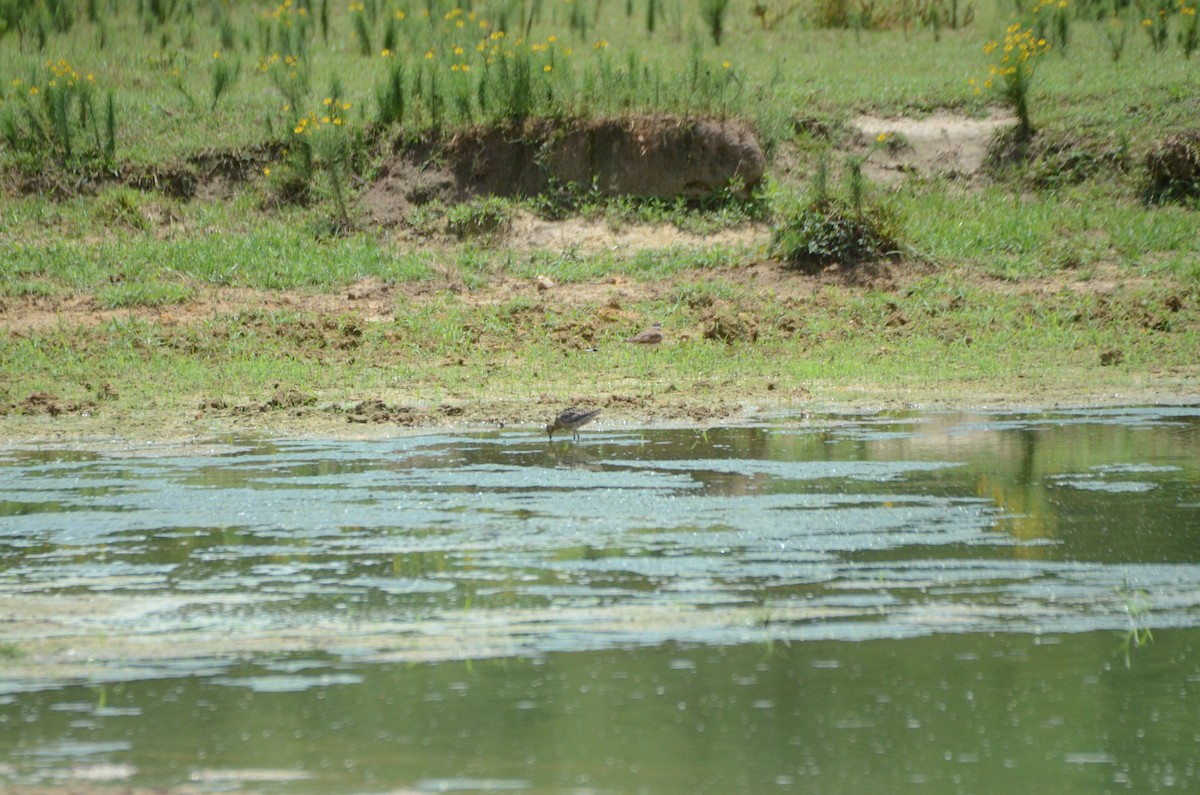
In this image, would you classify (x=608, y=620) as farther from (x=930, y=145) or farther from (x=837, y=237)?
(x=930, y=145)

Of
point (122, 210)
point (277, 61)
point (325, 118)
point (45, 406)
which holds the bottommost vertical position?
point (45, 406)

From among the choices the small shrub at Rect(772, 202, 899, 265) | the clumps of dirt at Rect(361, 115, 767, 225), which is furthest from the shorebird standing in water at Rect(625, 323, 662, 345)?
the clumps of dirt at Rect(361, 115, 767, 225)

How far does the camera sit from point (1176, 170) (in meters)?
17.5

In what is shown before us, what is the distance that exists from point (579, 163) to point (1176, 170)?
22.6 ft

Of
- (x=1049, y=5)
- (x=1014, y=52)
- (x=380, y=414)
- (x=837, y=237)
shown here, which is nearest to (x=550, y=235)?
(x=837, y=237)

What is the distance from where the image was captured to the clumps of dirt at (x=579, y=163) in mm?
17312

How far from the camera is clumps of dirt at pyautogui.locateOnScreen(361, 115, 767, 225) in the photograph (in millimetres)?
17312

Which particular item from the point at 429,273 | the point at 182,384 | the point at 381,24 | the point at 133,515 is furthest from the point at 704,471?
A: the point at 381,24

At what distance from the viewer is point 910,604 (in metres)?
6.34

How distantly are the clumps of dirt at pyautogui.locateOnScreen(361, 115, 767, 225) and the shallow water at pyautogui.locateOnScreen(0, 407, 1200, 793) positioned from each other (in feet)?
26.3

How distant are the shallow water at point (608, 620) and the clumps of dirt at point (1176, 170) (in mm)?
8771

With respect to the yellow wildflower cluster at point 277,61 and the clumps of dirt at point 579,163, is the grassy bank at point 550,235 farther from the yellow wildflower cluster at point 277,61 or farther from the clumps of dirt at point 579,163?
the clumps of dirt at point 579,163

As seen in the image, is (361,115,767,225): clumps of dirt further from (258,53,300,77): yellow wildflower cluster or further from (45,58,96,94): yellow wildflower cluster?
(45,58,96,94): yellow wildflower cluster

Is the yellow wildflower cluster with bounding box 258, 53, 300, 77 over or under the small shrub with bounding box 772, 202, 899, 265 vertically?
over
